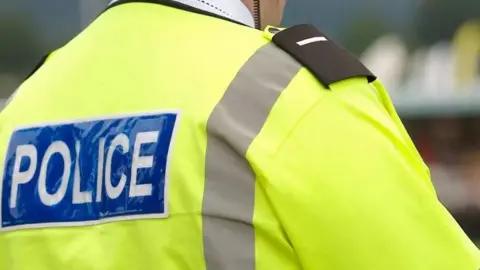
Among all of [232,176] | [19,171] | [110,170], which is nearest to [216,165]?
[232,176]

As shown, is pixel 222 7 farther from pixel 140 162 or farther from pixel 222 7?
pixel 140 162

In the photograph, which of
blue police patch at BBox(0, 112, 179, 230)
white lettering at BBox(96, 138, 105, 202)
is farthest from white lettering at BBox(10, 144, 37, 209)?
white lettering at BBox(96, 138, 105, 202)

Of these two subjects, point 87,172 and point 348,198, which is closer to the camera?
point 348,198

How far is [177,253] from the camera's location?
3.91 ft

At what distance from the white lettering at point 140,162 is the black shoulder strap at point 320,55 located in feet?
0.67

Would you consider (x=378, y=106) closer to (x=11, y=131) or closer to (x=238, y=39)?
(x=238, y=39)

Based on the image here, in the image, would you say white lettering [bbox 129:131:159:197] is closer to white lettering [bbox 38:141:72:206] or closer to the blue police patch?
the blue police patch

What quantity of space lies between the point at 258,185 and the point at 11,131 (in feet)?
1.32

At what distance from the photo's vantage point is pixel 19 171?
1339 mm

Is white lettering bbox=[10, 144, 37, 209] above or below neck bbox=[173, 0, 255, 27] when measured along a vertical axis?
below

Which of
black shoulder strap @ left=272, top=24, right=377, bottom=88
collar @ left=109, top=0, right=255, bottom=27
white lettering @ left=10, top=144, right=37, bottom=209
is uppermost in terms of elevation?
collar @ left=109, top=0, right=255, bottom=27

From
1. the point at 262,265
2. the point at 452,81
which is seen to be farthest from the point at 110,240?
the point at 452,81

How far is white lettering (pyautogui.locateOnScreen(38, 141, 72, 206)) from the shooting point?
129cm

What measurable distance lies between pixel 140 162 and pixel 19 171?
209 millimetres
